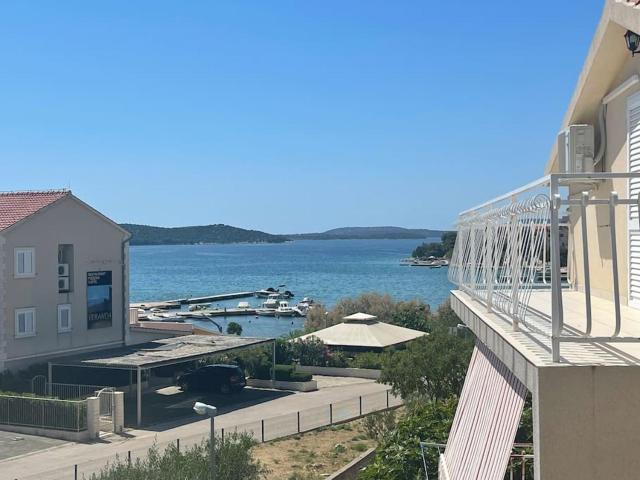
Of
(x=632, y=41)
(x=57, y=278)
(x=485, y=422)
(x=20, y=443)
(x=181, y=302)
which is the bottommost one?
(x=181, y=302)

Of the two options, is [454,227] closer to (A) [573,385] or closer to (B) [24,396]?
(A) [573,385]

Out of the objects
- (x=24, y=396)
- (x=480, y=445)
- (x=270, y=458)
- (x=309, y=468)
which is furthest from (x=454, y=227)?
(x=24, y=396)

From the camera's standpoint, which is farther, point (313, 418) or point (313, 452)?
point (313, 418)

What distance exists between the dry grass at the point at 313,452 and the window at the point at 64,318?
569 inches

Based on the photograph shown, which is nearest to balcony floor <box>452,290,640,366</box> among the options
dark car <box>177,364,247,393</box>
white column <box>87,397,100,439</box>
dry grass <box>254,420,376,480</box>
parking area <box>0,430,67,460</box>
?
dry grass <box>254,420,376,480</box>

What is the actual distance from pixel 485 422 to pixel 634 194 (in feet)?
9.97

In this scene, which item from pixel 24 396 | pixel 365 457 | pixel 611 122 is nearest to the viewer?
pixel 611 122

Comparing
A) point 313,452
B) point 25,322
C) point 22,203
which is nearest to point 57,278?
point 25,322

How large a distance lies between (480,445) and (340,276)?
16937 cm

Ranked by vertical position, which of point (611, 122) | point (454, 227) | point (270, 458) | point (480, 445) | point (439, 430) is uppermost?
point (611, 122)

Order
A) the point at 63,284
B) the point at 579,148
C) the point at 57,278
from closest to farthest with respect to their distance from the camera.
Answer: the point at 579,148
the point at 57,278
the point at 63,284

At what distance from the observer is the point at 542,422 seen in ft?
17.4

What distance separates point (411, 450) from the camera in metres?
13.8

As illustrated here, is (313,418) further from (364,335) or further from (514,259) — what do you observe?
(514,259)
